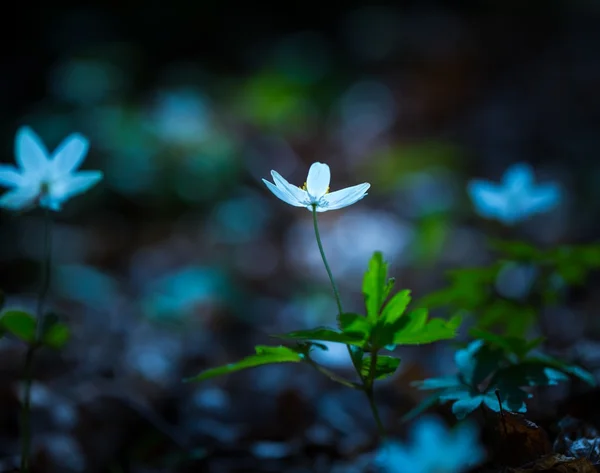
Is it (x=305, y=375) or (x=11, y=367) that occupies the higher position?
(x=11, y=367)

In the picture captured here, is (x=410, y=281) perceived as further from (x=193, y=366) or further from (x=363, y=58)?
(x=363, y=58)

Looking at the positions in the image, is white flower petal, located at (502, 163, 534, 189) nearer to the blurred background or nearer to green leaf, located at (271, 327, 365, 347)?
the blurred background

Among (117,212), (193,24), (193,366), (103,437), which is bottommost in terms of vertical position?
(103,437)

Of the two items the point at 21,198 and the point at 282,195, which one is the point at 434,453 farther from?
the point at 21,198

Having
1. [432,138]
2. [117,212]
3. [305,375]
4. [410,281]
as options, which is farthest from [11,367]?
[432,138]

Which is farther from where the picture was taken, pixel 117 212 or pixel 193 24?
pixel 193 24

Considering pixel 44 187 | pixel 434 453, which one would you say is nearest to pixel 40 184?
pixel 44 187

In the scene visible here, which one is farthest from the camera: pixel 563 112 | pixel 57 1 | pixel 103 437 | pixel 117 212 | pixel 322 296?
pixel 57 1
